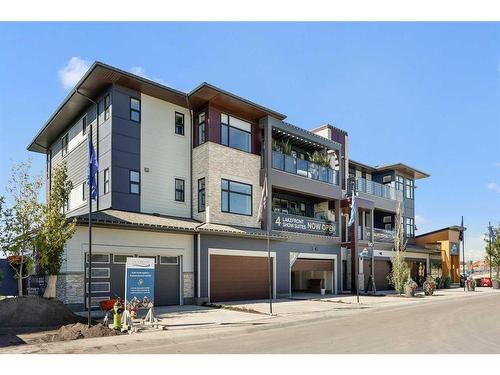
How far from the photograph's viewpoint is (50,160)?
32969 millimetres

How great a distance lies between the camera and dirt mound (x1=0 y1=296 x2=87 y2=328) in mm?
14586

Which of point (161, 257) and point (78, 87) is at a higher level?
point (78, 87)

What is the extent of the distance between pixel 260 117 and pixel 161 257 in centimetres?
1077

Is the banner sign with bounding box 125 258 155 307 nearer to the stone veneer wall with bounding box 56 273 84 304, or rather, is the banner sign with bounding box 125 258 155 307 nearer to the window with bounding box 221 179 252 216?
the stone veneer wall with bounding box 56 273 84 304

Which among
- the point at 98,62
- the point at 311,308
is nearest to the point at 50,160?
the point at 98,62

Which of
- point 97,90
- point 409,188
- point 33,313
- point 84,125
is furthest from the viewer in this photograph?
point 409,188

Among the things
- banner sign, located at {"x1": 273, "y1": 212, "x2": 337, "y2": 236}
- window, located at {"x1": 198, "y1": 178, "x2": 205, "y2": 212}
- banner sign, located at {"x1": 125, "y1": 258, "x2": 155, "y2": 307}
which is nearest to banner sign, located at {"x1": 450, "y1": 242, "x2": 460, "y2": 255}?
banner sign, located at {"x1": 273, "y1": 212, "x2": 337, "y2": 236}

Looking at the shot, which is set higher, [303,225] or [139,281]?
[303,225]

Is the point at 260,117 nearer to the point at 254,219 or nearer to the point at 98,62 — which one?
the point at 254,219

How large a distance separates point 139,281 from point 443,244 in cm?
3771

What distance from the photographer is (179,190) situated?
25031 millimetres

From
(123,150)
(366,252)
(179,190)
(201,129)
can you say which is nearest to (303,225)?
(366,252)

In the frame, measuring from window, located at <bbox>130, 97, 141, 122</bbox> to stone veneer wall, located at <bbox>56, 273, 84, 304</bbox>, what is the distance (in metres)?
8.70

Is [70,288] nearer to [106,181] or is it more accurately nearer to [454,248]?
[106,181]
